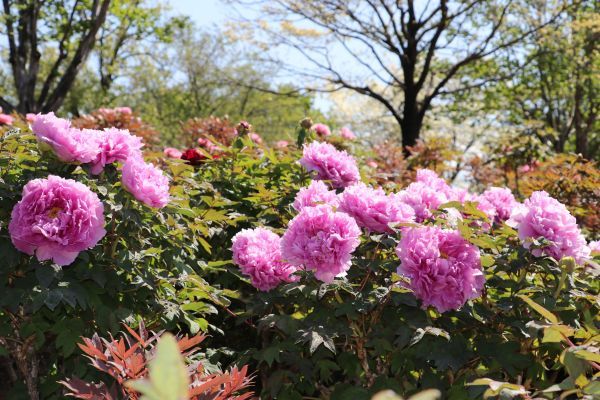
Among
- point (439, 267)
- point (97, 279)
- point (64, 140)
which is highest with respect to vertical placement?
point (64, 140)

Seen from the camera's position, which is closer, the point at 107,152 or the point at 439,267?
the point at 439,267

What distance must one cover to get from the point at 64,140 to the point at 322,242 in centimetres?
102

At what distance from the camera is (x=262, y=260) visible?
8.03ft

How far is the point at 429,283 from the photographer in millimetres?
2188

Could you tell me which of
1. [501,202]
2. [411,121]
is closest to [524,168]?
[501,202]

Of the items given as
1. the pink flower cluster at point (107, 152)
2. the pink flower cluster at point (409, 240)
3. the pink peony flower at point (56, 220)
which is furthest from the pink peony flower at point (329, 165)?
the pink peony flower at point (56, 220)

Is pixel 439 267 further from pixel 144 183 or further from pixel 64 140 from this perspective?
pixel 64 140

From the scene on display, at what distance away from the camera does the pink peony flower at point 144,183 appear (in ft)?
7.54

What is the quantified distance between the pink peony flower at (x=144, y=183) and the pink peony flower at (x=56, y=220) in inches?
5.9

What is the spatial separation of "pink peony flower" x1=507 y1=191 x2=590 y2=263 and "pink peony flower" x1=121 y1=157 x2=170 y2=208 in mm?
1312

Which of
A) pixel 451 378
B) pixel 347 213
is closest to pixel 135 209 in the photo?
pixel 347 213

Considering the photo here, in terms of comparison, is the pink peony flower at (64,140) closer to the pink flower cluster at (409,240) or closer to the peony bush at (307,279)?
the peony bush at (307,279)

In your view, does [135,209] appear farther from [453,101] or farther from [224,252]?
[453,101]

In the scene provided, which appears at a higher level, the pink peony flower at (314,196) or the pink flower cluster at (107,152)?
the pink flower cluster at (107,152)
